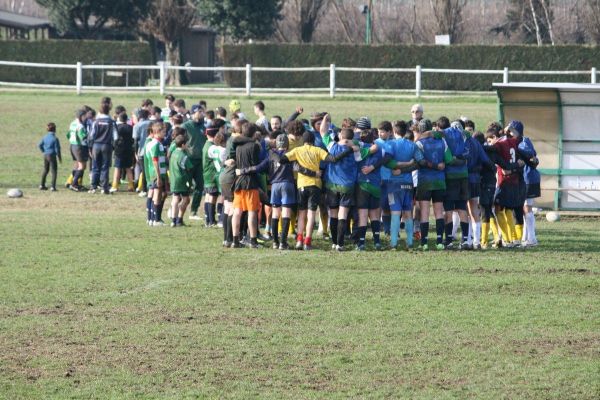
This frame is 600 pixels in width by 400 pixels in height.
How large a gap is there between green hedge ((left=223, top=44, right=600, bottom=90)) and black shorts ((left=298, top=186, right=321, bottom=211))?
30139mm

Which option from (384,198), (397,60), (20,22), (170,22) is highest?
(20,22)

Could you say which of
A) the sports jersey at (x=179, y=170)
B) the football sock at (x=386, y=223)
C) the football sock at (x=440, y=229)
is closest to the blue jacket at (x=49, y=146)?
the sports jersey at (x=179, y=170)

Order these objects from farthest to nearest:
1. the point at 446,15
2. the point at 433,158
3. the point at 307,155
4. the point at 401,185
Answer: the point at 446,15
the point at 401,185
the point at 433,158
the point at 307,155

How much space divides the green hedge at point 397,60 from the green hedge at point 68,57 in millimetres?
5142

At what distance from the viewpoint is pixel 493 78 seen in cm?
4778

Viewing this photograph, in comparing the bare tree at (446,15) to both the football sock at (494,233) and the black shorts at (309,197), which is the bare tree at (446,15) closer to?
the football sock at (494,233)

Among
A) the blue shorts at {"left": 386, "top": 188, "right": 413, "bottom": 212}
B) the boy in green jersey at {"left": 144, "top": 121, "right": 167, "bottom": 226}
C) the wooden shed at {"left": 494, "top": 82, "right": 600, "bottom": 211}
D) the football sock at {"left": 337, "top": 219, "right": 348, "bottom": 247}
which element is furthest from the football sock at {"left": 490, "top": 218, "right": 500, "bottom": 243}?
the boy in green jersey at {"left": 144, "top": 121, "right": 167, "bottom": 226}

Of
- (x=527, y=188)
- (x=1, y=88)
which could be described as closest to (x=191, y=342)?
(x=527, y=188)

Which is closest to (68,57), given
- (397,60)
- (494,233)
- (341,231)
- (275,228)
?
(397,60)

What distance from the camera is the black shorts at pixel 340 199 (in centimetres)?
1756

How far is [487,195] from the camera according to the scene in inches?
723

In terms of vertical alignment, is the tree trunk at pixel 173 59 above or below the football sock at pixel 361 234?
above

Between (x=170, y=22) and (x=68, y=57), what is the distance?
421 inches

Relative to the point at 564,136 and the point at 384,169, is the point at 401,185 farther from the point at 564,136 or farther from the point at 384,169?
the point at 564,136
